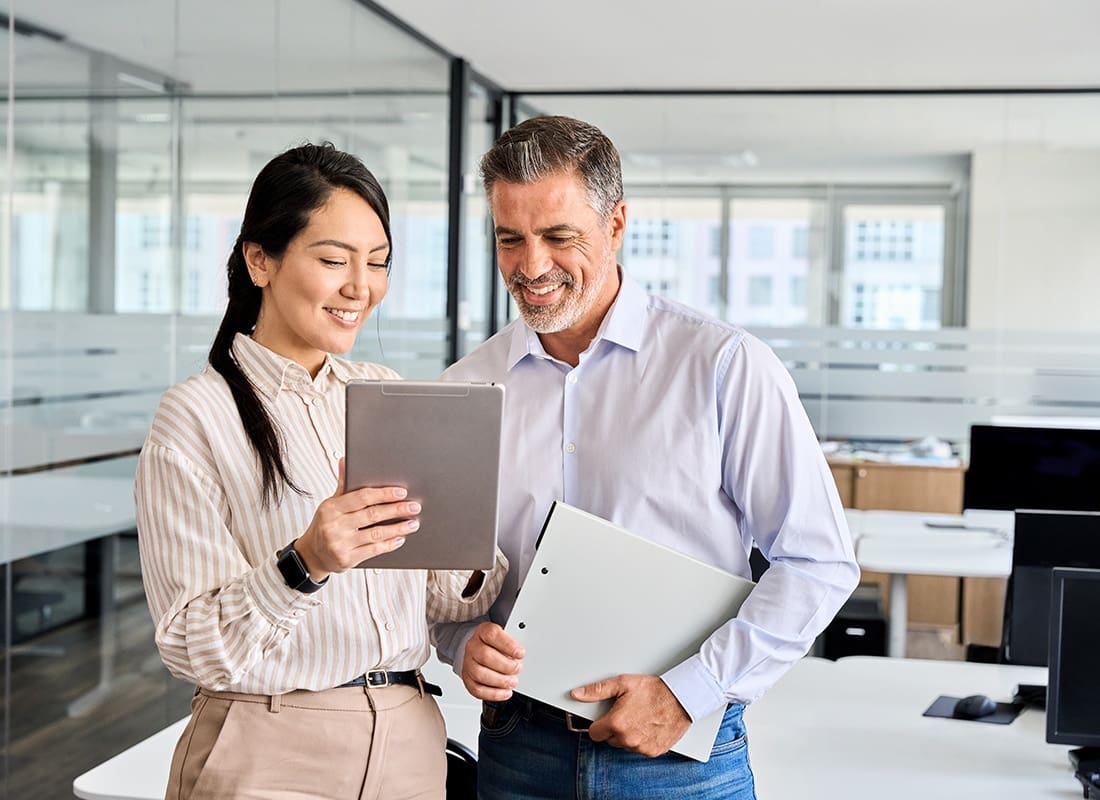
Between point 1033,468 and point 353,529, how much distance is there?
3980mm

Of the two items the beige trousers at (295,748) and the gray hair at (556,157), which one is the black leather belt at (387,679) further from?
the gray hair at (556,157)

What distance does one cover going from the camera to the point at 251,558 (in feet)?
5.03

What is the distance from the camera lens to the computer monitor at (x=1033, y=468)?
4652 mm

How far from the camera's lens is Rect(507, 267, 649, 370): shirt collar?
71.2 inches

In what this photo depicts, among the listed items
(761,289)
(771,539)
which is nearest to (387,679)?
(771,539)

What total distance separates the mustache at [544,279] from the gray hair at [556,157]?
4.0 inches

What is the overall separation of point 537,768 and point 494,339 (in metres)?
0.65

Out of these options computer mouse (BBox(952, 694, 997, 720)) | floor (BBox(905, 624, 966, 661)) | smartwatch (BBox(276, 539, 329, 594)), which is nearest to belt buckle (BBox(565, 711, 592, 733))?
smartwatch (BBox(276, 539, 329, 594))

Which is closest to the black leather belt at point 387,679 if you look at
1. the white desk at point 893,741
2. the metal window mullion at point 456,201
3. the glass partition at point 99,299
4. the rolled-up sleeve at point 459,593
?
the rolled-up sleeve at point 459,593

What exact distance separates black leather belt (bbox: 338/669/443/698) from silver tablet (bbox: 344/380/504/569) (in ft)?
0.67

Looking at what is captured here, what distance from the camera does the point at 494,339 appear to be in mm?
1971

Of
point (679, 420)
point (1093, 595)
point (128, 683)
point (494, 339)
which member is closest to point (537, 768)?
point (679, 420)

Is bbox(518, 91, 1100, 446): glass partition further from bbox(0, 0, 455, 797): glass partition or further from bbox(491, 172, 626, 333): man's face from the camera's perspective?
bbox(491, 172, 626, 333): man's face

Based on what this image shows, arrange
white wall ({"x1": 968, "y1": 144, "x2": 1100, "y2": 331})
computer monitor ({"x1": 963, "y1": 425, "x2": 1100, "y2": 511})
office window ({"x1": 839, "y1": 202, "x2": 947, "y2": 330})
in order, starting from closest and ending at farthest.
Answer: computer monitor ({"x1": 963, "y1": 425, "x2": 1100, "y2": 511}) → white wall ({"x1": 968, "y1": 144, "x2": 1100, "y2": 331}) → office window ({"x1": 839, "y1": 202, "x2": 947, "y2": 330})
